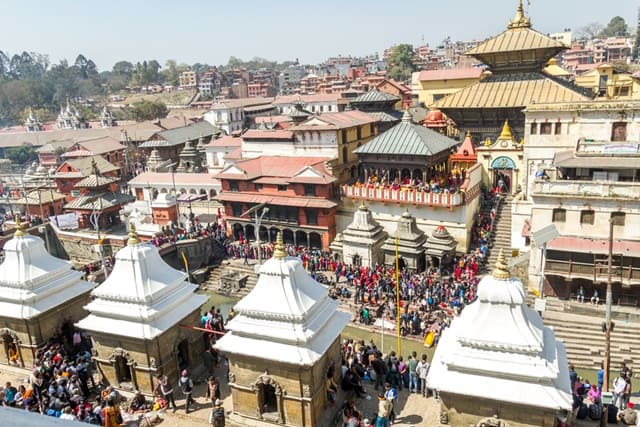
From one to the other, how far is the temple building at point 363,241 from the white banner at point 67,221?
20.9 metres

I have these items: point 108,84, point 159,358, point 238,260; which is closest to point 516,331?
point 159,358

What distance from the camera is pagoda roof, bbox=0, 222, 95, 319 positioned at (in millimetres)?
13812

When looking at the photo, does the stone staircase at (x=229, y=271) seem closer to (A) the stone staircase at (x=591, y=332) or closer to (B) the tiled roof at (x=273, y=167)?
(B) the tiled roof at (x=273, y=167)

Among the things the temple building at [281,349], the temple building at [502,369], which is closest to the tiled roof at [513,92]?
the temple building at [502,369]

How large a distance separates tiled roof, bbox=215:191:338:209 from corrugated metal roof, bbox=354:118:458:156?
4101 mm

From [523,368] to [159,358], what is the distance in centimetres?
866

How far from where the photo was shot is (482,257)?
2683 cm

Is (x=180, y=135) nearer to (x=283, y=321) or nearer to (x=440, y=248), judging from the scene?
(x=440, y=248)

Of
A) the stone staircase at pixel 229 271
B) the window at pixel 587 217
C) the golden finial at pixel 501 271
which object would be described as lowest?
the stone staircase at pixel 229 271

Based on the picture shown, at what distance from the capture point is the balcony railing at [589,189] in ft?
68.4

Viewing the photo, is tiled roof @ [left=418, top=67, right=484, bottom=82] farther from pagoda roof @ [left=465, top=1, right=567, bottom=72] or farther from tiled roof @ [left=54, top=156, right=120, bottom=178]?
tiled roof @ [left=54, top=156, right=120, bottom=178]

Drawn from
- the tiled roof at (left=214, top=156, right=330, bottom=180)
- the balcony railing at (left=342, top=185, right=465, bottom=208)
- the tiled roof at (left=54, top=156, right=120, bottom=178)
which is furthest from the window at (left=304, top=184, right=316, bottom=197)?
the tiled roof at (left=54, top=156, right=120, bottom=178)

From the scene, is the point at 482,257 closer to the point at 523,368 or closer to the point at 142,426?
the point at 523,368

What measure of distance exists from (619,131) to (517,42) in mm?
11431
